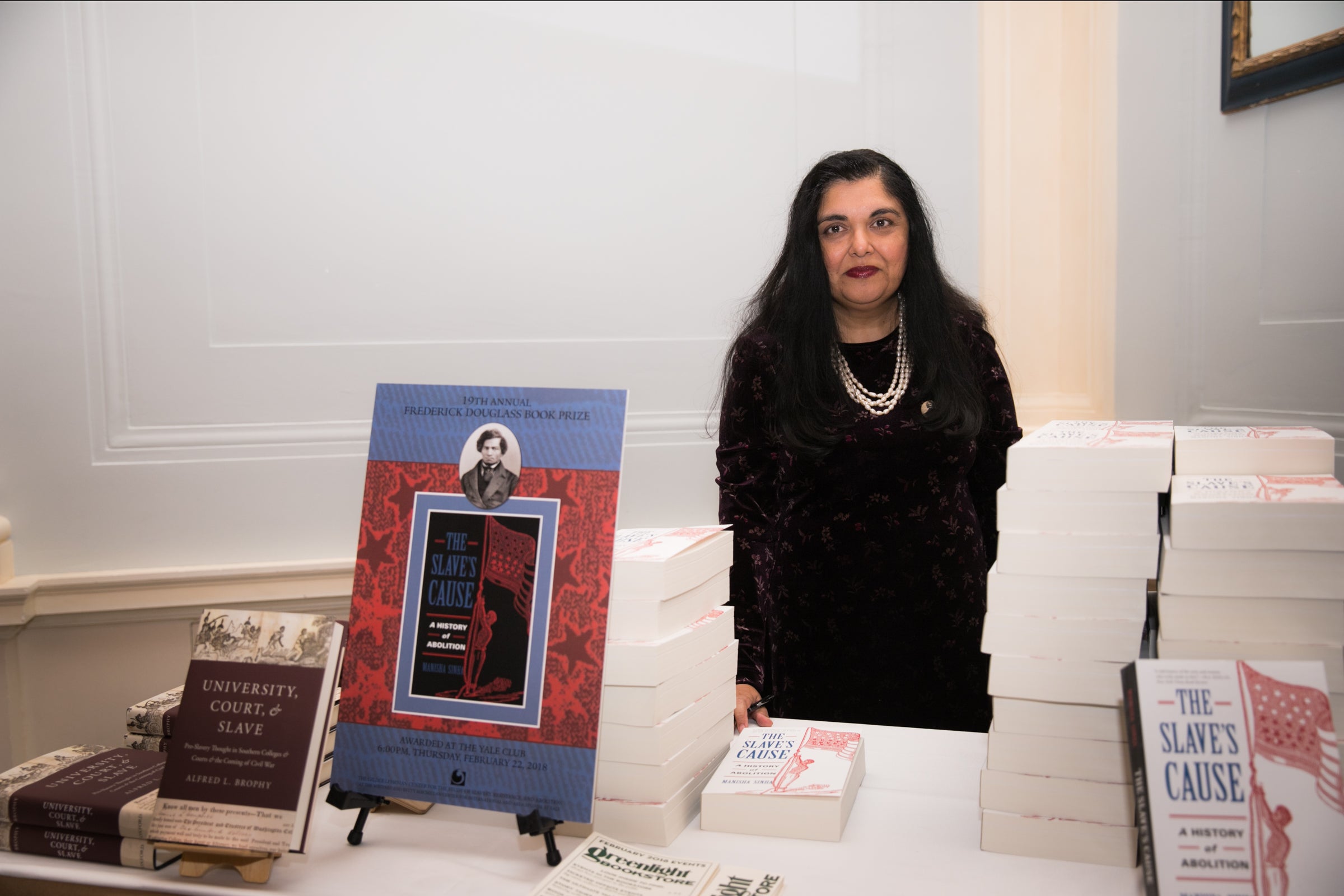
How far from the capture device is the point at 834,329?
181 cm

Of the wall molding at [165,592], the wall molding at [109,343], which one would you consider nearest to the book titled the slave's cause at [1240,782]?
the wall molding at [165,592]

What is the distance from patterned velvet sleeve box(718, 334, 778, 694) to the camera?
1.77 m

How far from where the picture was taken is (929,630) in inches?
71.1

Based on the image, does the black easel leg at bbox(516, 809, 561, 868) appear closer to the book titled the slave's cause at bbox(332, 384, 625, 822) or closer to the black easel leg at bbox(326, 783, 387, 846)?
the book titled the slave's cause at bbox(332, 384, 625, 822)

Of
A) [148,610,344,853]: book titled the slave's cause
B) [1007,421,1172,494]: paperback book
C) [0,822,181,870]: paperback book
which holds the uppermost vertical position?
[1007,421,1172,494]: paperback book

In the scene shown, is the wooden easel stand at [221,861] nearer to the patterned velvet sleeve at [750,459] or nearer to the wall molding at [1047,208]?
the patterned velvet sleeve at [750,459]

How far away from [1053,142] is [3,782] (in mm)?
2701

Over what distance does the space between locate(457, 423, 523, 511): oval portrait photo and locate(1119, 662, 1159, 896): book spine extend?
2.01ft

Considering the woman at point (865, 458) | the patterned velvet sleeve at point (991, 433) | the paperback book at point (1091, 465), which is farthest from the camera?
the patterned velvet sleeve at point (991, 433)

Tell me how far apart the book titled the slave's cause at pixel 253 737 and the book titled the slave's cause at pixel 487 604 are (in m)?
0.06

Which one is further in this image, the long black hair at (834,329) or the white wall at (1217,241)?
the white wall at (1217,241)

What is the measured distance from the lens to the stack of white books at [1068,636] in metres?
0.90

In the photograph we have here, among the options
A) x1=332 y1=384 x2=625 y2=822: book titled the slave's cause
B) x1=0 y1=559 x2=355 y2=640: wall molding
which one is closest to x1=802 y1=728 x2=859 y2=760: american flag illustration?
x1=332 y1=384 x2=625 y2=822: book titled the slave's cause

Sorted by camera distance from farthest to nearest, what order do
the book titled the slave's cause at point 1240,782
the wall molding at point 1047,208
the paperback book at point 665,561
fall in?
the wall molding at point 1047,208
the paperback book at point 665,561
the book titled the slave's cause at point 1240,782
